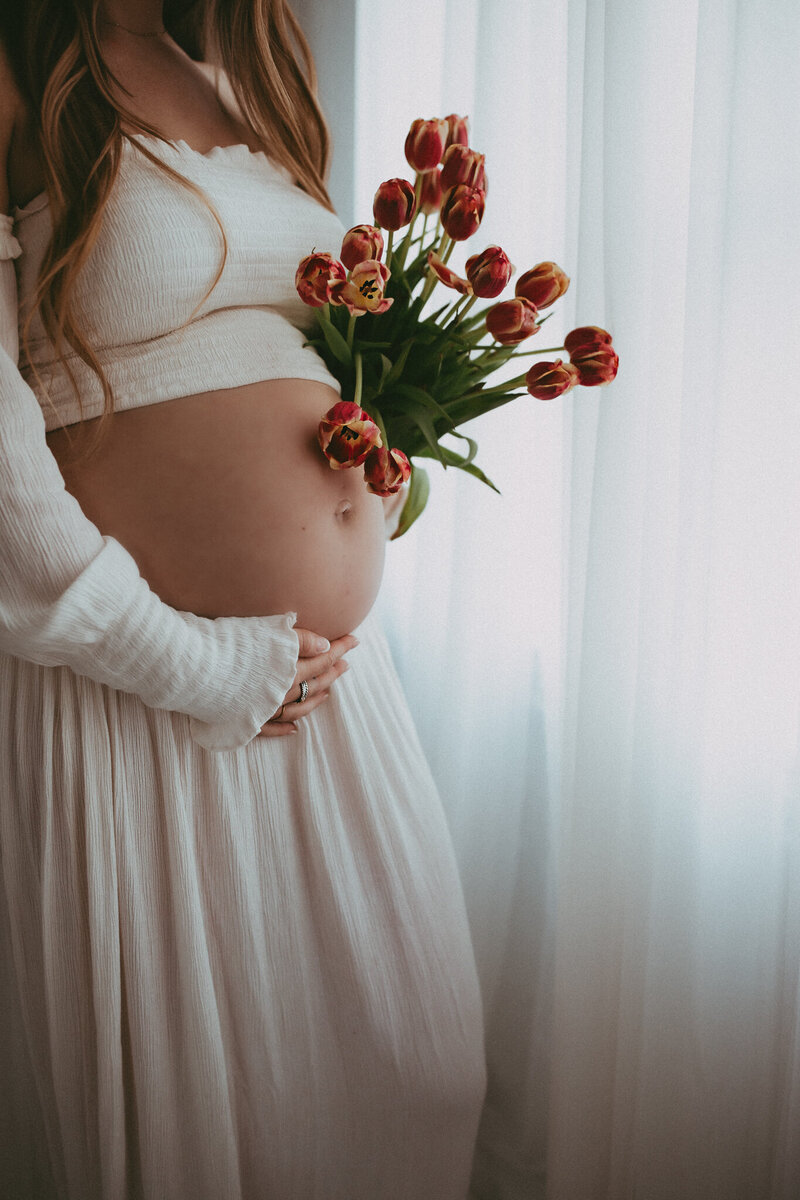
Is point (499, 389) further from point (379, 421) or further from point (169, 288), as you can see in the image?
point (169, 288)

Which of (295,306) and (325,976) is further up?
(295,306)

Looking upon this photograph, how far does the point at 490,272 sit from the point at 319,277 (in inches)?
5.9

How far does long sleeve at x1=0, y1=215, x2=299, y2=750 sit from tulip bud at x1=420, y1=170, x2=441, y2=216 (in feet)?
1.22

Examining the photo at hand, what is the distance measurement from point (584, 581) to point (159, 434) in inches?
21.1

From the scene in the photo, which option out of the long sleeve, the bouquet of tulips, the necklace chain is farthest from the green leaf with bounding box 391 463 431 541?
the necklace chain

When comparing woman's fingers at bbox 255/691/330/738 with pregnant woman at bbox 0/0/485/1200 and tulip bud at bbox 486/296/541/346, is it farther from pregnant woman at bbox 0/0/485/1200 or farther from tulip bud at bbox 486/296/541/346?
Answer: tulip bud at bbox 486/296/541/346

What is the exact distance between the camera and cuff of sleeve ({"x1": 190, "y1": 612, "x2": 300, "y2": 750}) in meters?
0.77

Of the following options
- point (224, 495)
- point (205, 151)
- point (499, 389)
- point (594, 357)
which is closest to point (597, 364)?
point (594, 357)

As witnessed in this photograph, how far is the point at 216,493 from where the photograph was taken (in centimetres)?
79

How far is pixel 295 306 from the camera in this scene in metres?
0.91

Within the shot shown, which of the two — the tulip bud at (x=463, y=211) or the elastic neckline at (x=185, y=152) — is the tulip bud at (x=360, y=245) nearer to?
the tulip bud at (x=463, y=211)

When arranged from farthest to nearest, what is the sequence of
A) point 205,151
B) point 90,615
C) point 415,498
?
1. point 415,498
2. point 205,151
3. point 90,615

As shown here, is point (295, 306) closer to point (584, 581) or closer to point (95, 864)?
point (584, 581)

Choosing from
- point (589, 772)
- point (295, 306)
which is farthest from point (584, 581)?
point (295, 306)
